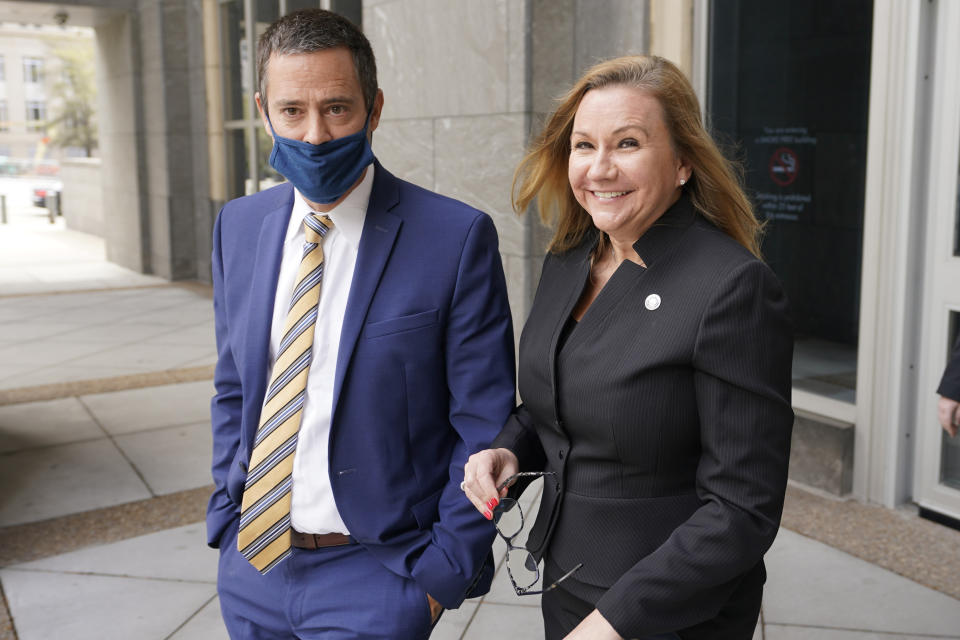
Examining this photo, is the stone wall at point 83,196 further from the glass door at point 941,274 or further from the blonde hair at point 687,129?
the blonde hair at point 687,129

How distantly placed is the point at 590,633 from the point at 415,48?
5663mm

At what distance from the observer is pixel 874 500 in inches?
190

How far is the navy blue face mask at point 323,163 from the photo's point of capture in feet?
6.63

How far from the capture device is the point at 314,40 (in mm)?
1947

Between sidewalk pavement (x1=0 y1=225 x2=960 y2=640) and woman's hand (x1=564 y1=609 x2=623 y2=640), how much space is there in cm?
219

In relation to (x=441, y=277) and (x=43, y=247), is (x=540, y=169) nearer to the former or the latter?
(x=441, y=277)

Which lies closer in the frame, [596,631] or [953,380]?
[596,631]

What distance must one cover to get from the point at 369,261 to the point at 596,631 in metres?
0.92

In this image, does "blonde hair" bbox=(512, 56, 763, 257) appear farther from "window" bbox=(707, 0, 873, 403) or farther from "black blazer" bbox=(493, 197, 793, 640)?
"window" bbox=(707, 0, 873, 403)

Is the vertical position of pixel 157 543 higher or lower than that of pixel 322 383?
lower

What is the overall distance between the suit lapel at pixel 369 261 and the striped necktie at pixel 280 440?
9 centimetres

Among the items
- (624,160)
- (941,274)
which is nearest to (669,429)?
(624,160)

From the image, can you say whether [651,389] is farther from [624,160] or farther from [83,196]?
[83,196]

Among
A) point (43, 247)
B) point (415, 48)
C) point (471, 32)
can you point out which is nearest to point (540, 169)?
point (471, 32)
